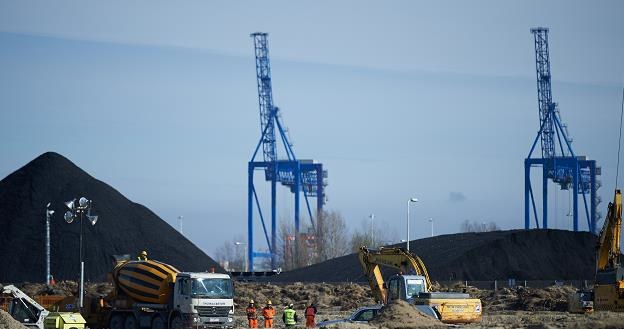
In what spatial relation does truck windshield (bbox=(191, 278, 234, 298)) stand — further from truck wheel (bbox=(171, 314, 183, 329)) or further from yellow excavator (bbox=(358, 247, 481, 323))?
yellow excavator (bbox=(358, 247, 481, 323))

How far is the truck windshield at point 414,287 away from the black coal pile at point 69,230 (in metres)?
45.9

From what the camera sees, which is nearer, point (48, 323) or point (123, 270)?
point (48, 323)

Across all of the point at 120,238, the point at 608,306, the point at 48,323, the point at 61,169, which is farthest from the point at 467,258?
the point at 48,323

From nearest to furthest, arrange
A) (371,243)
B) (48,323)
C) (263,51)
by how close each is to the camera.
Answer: (48,323), (371,243), (263,51)

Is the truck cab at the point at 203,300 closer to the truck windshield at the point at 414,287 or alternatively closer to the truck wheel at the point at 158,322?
the truck wheel at the point at 158,322

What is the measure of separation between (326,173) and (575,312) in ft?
287

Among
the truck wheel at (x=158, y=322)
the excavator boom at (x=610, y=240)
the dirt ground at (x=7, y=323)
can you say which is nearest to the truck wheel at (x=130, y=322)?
the truck wheel at (x=158, y=322)

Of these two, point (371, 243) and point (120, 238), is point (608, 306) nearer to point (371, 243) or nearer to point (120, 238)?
point (120, 238)

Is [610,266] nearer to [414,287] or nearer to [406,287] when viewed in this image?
[414,287]

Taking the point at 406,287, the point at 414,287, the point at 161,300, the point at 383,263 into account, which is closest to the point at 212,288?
the point at 161,300

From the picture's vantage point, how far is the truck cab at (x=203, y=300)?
3944 centimetres

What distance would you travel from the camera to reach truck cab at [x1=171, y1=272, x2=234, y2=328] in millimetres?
39438

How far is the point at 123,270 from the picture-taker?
43656 millimetres

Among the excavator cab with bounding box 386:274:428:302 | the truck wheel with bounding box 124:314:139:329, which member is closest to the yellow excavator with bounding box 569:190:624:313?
the excavator cab with bounding box 386:274:428:302
